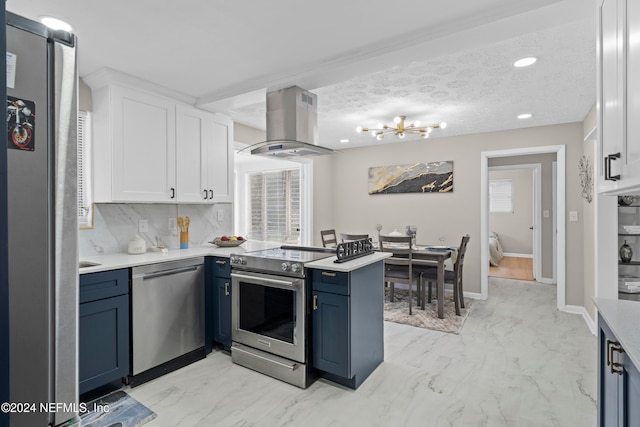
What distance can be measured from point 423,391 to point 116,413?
2.08 meters

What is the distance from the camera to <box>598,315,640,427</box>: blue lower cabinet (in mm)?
1133

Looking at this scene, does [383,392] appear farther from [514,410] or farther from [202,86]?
[202,86]

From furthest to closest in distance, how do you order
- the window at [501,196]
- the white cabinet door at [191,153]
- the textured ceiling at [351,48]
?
the window at [501,196] → the white cabinet door at [191,153] → the textured ceiling at [351,48]

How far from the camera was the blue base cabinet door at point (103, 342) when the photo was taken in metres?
2.21

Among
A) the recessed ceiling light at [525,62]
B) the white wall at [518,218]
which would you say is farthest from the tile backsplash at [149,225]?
the white wall at [518,218]

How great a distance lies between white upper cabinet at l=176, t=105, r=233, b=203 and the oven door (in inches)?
41.4

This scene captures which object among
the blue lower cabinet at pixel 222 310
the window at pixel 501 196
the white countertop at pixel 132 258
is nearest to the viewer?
the white countertop at pixel 132 258

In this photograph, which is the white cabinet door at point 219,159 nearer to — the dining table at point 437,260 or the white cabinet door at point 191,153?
the white cabinet door at point 191,153

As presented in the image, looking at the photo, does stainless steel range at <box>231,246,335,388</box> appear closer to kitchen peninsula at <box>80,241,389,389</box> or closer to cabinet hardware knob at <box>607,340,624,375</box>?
kitchen peninsula at <box>80,241,389,389</box>

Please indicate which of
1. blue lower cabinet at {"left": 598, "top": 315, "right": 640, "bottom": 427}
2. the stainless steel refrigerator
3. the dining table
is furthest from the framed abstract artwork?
the stainless steel refrigerator

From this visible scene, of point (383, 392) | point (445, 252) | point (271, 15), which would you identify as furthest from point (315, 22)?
point (445, 252)

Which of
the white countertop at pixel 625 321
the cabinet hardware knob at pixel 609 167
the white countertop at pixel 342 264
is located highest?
the cabinet hardware knob at pixel 609 167

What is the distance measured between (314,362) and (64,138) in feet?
6.95

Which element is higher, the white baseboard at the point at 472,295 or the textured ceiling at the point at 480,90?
the textured ceiling at the point at 480,90
